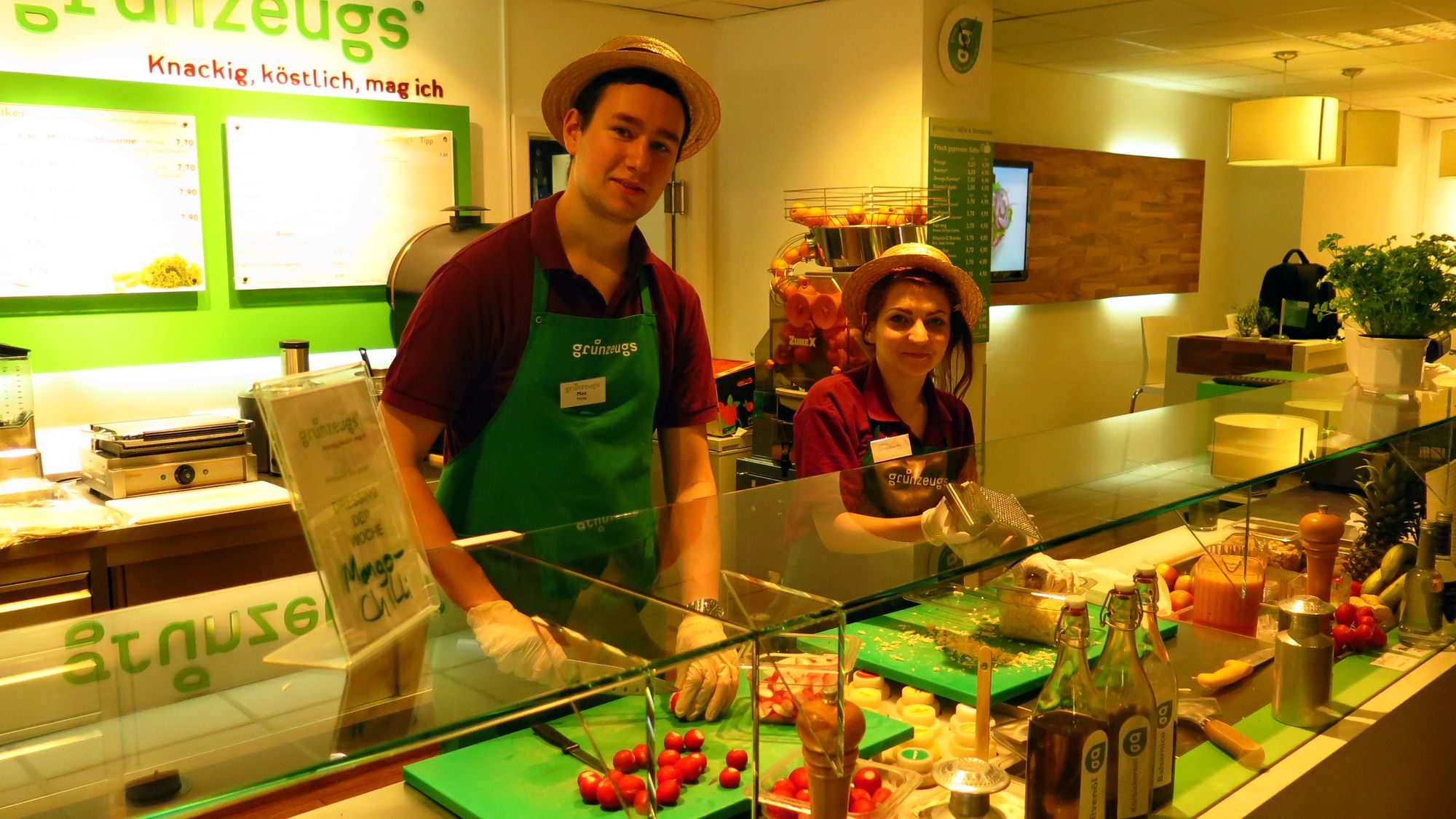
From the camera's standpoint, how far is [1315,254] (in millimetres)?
10992

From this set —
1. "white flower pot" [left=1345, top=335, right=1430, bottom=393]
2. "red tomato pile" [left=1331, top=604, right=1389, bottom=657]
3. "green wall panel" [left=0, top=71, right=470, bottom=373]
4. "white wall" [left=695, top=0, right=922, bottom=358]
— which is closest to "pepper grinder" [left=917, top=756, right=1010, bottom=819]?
"red tomato pile" [left=1331, top=604, right=1389, bottom=657]

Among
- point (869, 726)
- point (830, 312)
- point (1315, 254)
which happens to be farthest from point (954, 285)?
point (1315, 254)

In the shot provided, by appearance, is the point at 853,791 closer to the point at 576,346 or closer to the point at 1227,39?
the point at 576,346

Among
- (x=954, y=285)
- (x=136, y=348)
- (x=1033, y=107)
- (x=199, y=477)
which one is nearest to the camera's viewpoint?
(x=954, y=285)

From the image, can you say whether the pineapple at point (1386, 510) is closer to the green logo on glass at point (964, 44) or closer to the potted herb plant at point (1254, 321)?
the green logo on glass at point (964, 44)

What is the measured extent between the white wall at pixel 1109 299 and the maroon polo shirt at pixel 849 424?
16.2ft

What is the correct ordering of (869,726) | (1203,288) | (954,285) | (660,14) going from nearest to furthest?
(869,726), (954,285), (660,14), (1203,288)

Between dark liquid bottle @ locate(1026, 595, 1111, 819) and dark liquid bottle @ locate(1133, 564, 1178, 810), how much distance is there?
0.09m

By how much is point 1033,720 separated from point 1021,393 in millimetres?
7074

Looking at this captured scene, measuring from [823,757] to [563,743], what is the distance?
0.41 m

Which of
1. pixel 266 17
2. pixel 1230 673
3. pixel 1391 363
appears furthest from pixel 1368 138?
pixel 1230 673

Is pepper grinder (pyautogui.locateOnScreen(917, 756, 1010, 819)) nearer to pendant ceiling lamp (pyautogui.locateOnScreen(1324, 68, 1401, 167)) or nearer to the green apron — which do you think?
the green apron

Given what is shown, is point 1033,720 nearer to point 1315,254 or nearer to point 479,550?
point 479,550

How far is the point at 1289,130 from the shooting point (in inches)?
260
